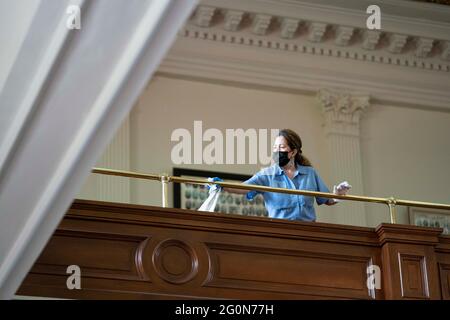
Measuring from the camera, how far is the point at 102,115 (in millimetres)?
5418

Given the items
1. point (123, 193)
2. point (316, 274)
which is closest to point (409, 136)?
point (123, 193)

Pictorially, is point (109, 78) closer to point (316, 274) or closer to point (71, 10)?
point (71, 10)

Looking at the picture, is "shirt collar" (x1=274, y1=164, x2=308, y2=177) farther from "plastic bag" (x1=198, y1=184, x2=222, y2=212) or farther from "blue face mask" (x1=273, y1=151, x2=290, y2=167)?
"plastic bag" (x1=198, y1=184, x2=222, y2=212)

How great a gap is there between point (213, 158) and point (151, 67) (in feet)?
24.4

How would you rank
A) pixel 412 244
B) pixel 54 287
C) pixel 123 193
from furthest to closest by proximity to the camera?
1. pixel 123 193
2. pixel 412 244
3. pixel 54 287

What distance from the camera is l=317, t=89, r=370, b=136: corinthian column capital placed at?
43.5 feet

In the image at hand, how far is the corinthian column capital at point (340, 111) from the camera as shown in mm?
13250

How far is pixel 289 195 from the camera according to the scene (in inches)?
381

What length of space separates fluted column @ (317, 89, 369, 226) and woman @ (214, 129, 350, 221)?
3200mm
